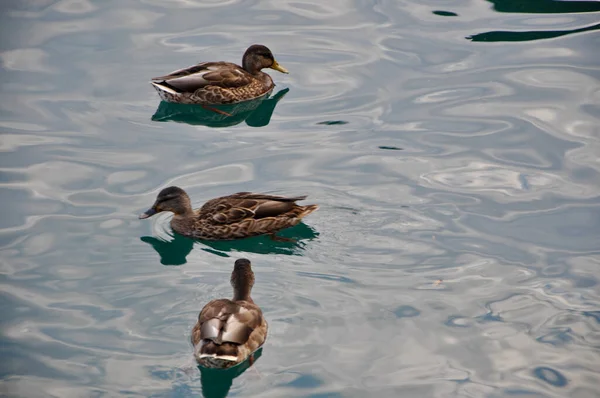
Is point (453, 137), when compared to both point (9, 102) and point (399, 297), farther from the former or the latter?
point (9, 102)

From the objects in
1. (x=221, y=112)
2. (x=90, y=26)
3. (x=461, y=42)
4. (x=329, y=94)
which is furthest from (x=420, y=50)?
(x=90, y=26)

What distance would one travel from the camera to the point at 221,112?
13.5 m

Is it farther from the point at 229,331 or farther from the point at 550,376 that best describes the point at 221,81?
the point at 550,376

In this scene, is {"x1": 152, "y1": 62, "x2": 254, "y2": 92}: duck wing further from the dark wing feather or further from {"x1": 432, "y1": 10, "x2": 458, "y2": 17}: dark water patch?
the dark wing feather

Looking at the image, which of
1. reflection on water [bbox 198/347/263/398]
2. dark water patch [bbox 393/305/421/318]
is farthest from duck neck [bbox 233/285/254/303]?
dark water patch [bbox 393/305/421/318]

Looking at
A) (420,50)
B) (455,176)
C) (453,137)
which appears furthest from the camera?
(420,50)

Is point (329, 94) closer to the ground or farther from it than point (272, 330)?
farther from it

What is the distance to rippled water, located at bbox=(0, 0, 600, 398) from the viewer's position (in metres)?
8.34

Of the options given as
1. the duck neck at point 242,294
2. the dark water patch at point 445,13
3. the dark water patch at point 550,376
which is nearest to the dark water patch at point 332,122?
the dark water patch at point 445,13

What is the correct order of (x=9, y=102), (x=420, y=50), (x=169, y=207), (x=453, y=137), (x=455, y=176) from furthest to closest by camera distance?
(x=420, y=50) < (x=9, y=102) < (x=453, y=137) < (x=455, y=176) < (x=169, y=207)

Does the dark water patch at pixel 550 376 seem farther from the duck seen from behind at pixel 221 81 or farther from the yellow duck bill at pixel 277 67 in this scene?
the yellow duck bill at pixel 277 67

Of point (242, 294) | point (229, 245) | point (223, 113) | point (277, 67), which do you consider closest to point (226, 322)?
point (242, 294)

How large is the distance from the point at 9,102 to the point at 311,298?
644cm

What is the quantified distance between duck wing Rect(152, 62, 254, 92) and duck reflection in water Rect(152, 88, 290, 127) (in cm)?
28
